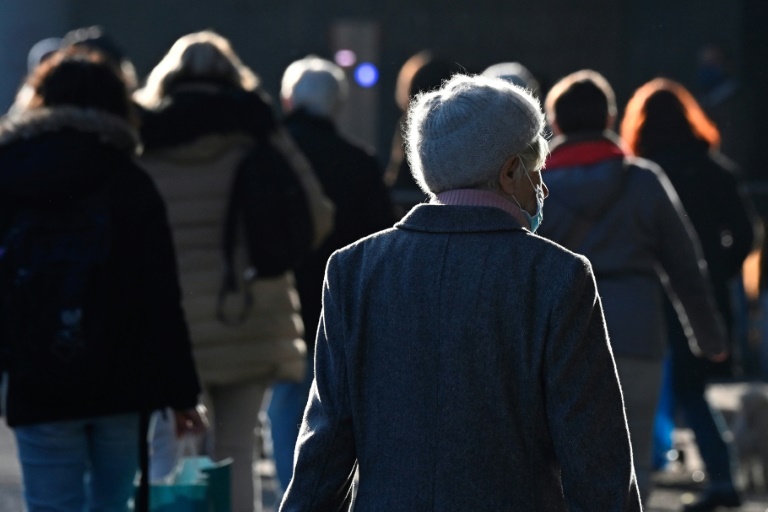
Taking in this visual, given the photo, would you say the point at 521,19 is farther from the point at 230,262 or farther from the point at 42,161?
the point at 42,161

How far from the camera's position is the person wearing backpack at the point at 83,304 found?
14.5 ft

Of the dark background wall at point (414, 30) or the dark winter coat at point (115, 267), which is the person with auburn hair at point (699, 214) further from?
the dark background wall at point (414, 30)

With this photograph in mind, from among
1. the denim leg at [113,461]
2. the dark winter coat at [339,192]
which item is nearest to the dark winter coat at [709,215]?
the dark winter coat at [339,192]

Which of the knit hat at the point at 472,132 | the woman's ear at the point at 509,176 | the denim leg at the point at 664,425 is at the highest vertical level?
the knit hat at the point at 472,132

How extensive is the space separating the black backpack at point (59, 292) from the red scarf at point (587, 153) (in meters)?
1.95

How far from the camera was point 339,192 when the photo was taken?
679 centimetres

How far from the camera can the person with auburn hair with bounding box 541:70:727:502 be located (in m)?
5.82

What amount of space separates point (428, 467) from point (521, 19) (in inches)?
582

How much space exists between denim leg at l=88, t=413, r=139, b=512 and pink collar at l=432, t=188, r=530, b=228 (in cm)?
178

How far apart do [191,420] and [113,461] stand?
0.79 feet

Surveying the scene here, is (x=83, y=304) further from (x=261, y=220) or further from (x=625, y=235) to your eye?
(x=625, y=235)

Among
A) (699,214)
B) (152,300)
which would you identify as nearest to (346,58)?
(699,214)

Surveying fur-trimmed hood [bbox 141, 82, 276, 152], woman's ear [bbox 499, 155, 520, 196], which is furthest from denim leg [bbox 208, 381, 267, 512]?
woman's ear [bbox 499, 155, 520, 196]

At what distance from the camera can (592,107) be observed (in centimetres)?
593
